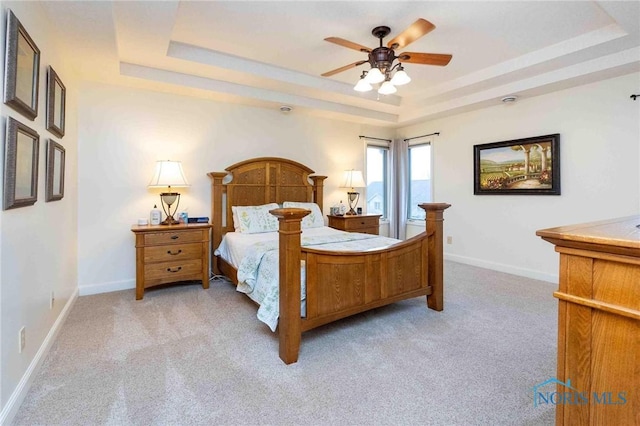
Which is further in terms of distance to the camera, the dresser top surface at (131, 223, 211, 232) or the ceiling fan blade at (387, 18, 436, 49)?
the dresser top surface at (131, 223, 211, 232)

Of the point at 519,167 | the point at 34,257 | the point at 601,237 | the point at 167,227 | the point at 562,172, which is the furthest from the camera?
the point at 519,167

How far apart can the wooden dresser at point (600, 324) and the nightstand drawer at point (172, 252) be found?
3.39 m

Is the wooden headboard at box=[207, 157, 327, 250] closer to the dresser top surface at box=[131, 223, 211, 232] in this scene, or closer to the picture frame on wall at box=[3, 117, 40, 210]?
the dresser top surface at box=[131, 223, 211, 232]

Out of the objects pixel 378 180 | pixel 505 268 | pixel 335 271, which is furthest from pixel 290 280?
pixel 378 180

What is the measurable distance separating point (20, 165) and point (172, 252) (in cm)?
190

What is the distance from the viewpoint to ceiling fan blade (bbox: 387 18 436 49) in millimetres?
2156

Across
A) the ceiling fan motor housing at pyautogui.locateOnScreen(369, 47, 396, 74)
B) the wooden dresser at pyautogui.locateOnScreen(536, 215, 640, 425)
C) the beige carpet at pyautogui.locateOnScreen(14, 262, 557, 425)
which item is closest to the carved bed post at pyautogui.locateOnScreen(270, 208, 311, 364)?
the beige carpet at pyautogui.locateOnScreen(14, 262, 557, 425)

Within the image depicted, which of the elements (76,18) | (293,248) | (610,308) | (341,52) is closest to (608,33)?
(341,52)

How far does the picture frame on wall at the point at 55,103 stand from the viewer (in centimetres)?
227

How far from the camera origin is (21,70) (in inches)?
67.1

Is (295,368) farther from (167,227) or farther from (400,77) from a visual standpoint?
(400,77)

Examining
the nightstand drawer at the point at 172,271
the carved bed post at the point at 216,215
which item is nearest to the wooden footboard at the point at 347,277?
the nightstand drawer at the point at 172,271

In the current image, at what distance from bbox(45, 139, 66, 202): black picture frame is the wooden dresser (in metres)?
3.05

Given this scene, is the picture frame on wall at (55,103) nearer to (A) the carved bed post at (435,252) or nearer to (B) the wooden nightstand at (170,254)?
(B) the wooden nightstand at (170,254)
